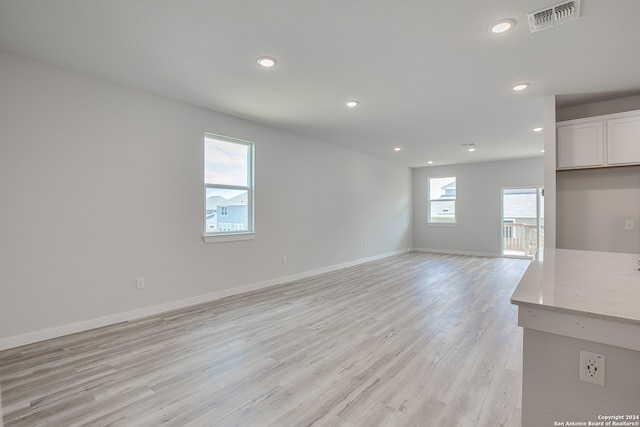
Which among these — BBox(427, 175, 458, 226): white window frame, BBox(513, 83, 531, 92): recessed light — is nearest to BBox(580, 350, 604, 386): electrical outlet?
BBox(513, 83, 531, 92): recessed light

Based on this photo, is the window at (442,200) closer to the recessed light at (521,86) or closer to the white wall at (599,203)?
the white wall at (599,203)

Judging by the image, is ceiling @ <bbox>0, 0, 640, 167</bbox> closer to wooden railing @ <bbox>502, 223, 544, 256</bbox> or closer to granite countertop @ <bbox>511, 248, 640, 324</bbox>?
granite countertop @ <bbox>511, 248, 640, 324</bbox>

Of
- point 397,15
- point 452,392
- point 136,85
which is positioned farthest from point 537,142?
point 136,85

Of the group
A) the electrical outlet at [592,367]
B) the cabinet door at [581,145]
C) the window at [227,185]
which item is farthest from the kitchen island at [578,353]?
the window at [227,185]

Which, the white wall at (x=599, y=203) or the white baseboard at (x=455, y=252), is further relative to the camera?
the white baseboard at (x=455, y=252)

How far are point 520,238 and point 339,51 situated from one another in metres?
7.86

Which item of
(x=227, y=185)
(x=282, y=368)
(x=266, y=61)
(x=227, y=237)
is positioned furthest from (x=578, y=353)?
(x=227, y=185)

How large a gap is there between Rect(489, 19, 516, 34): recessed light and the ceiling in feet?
0.17

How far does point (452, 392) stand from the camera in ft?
6.72

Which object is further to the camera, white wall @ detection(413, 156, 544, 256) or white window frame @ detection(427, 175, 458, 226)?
white window frame @ detection(427, 175, 458, 226)

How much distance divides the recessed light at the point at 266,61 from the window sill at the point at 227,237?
2.35 m

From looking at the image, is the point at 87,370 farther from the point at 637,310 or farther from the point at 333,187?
the point at 333,187

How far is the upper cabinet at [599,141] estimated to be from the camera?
11.2 ft

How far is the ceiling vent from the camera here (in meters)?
2.04
